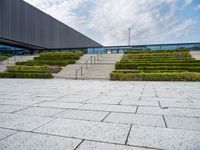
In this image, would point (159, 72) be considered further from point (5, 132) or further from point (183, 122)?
point (5, 132)

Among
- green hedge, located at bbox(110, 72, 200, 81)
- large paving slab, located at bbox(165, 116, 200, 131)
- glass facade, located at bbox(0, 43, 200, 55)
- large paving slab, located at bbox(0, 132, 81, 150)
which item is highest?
Answer: glass facade, located at bbox(0, 43, 200, 55)

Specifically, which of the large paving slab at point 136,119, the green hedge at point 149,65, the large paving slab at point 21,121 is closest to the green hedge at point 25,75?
the green hedge at point 149,65

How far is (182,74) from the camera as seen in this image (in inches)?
495

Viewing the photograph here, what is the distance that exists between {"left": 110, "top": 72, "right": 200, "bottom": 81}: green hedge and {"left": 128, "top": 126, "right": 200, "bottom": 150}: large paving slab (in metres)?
10.4

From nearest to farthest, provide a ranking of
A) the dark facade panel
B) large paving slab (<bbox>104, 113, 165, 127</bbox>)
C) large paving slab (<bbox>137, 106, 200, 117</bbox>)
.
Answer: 1. large paving slab (<bbox>104, 113, 165, 127</bbox>)
2. large paving slab (<bbox>137, 106, 200, 117</bbox>)
3. the dark facade panel

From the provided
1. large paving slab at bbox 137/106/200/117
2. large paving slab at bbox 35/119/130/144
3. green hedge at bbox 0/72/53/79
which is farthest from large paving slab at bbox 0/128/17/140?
green hedge at bbox 0/72/53/79

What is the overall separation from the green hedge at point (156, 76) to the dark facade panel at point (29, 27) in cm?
2179

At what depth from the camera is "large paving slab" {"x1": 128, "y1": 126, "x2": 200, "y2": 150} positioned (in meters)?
2.32

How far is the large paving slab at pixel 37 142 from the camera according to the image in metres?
2.30

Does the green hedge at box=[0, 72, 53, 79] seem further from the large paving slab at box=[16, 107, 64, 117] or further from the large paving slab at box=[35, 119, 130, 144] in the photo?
the large paving slab at box=[35, 119, 130, 144]

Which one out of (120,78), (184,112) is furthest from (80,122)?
(120,78)

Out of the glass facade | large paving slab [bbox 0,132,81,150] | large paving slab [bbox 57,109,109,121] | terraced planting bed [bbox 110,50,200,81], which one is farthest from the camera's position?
the glass facade

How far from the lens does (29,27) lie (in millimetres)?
32031

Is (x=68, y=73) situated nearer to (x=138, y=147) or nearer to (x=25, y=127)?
(x=25, y=127)
